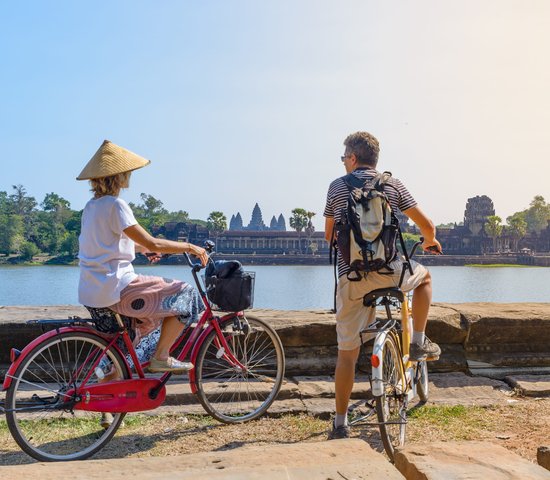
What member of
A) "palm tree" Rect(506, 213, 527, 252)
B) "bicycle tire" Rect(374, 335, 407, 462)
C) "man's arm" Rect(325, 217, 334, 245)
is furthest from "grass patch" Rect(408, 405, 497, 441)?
"palm tree" Rect(506, 213, 527, 252)

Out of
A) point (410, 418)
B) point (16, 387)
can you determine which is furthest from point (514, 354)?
point (16, 387)

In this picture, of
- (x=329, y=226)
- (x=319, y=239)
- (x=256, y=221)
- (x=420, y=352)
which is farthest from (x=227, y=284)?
(x=256, y=221)

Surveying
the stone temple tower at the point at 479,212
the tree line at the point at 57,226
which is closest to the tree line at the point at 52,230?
the tree line at the point at 57,226

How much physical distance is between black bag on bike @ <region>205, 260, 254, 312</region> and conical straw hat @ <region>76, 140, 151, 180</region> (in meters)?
0.70

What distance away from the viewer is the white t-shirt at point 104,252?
132 inches

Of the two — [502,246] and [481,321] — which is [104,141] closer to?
[481,321]

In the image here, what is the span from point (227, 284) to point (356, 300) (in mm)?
735

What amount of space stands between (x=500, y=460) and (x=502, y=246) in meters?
116

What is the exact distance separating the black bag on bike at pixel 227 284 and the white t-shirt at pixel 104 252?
0.53 m

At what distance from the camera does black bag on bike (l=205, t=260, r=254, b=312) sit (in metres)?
3.80

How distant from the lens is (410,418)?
13.1ft

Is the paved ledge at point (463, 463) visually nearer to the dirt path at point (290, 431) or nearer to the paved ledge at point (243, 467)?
the paved ledge at point (243, 467)

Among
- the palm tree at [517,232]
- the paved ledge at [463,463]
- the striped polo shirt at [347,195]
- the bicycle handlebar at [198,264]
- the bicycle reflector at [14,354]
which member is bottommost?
the paved ledge at [463,463]

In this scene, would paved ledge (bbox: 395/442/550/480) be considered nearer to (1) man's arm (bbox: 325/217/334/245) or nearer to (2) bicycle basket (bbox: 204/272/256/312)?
(1) man's arm (bbox: 325/217/334/245)
